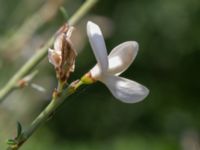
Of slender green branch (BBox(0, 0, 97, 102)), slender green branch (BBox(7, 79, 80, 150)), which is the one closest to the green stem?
slender green branch (BBox(7, 79, 80, 150))

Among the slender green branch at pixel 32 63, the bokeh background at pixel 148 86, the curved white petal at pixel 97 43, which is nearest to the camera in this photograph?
the curved white petal at pixel 97 43

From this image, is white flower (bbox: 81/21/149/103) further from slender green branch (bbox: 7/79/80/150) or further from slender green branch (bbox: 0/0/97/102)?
slender green branch (bbox: 0/0/97/102)

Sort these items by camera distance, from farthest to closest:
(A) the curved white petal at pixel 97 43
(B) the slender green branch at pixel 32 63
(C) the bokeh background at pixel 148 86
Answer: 1. (C) the bokeh background at pixel 148 86
2. (B) the slender green branch at pixel 32 63
3. (A) the curved white petal at pixel 97 43

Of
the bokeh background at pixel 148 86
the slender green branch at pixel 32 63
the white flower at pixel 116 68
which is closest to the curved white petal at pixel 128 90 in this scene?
the white flower at pixel 116 68

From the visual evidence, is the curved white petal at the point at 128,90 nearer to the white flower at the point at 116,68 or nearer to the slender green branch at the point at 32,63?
the white flower at the point at 116,68

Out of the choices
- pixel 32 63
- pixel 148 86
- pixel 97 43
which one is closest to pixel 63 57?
pixel 97 43

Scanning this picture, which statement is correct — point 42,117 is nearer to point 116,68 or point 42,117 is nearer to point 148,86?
point 116,68

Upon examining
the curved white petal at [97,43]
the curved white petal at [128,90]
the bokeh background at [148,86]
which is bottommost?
the bokeh background at [148,86]

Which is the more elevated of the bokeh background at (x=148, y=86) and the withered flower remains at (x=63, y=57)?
the withered flower remains at (x=63, y=57)
